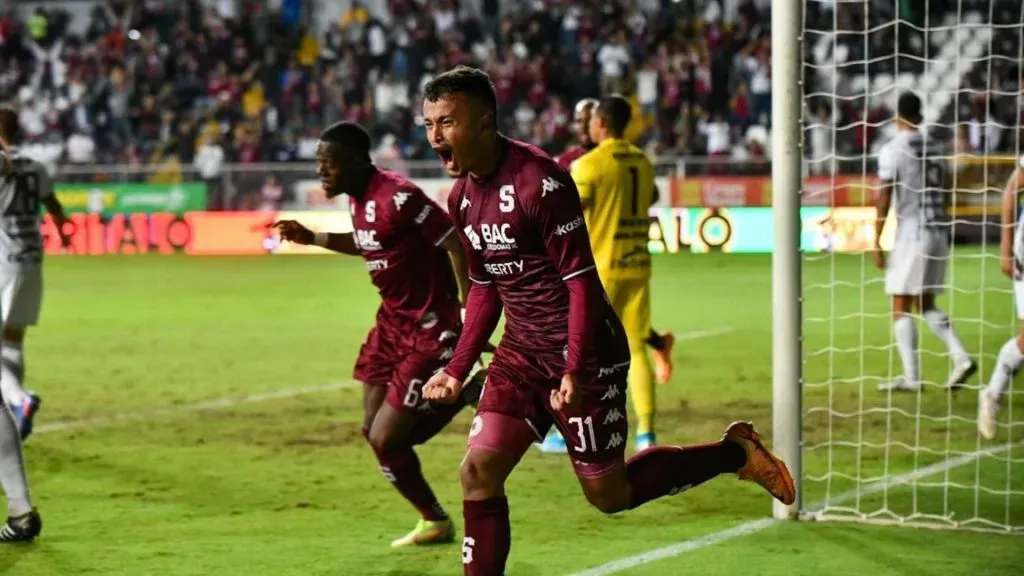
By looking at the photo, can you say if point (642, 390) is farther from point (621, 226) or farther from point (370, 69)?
point (370, 69)

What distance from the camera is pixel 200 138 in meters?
32.3

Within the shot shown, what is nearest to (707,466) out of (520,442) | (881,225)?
(520,442)

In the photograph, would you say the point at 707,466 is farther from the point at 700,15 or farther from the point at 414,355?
the point at 700,15

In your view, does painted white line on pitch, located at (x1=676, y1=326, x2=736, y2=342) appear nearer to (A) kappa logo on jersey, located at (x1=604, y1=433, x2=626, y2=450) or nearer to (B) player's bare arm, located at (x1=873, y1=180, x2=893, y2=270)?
(B) player's bare arm, located at (x1=873, y1=180, x2=893, y2=270)

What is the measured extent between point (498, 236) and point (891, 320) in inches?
287

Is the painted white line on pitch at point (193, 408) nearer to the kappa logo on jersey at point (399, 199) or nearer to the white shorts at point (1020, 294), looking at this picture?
the kappa logo on jersey at point (399, 199)

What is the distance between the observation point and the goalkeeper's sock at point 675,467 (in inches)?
218

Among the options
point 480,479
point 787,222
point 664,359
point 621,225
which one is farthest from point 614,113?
point 480,479

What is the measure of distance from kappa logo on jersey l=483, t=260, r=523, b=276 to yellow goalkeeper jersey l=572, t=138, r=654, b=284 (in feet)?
12.0

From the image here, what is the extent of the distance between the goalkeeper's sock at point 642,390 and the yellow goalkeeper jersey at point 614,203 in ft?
1.63

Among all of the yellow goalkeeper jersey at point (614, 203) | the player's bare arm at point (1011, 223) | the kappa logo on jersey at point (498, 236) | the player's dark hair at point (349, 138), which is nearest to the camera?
the kappa logo on jersey at point (498, 236)

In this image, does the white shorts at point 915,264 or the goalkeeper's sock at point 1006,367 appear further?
the white shorts at point 915,264

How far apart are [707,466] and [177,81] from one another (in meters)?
29.9

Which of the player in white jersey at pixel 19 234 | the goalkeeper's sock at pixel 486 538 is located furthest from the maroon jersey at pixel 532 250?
the player in white jersey at pixel 19 234
